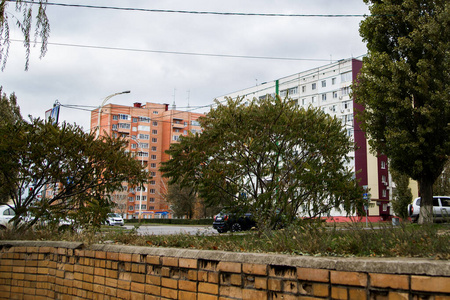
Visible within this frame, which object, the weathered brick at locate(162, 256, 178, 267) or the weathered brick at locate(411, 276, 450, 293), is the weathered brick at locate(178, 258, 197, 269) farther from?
the weathered brick at locate(411, 276, 450, 293)

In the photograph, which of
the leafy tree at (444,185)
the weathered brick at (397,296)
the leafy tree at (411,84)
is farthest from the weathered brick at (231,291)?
the leafy tree at (444,185)

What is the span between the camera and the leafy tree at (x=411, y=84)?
20.0 metres

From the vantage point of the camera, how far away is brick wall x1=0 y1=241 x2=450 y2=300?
99.3 inches

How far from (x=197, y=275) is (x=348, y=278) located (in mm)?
1460

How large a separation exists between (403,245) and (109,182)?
673cm

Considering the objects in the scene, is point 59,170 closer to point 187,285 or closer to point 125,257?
point 125,257

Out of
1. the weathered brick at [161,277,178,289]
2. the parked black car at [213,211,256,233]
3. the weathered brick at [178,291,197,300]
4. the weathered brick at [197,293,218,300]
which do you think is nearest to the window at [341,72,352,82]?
the parked black car at [213,211,256,233]

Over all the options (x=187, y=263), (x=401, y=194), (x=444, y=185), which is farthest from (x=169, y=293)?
(x=444, y=185)

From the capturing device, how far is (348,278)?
2.71 metres

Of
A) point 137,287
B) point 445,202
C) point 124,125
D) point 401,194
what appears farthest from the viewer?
point 124,125

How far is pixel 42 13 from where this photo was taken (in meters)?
6.74

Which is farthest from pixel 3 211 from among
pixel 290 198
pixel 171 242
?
pixel 171 242

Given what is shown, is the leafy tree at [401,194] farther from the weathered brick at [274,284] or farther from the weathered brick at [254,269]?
the weathered brick at [274,284]

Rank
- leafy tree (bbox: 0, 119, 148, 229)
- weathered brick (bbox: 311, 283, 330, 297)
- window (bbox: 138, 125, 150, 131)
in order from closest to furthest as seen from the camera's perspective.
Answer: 1. weathered brick (bbox: 311, 283, 330, 297)
2. leafy tree (bbox: 0, 119, 148, 229)
3. window (bbox: 138, 125, 150, 131)
